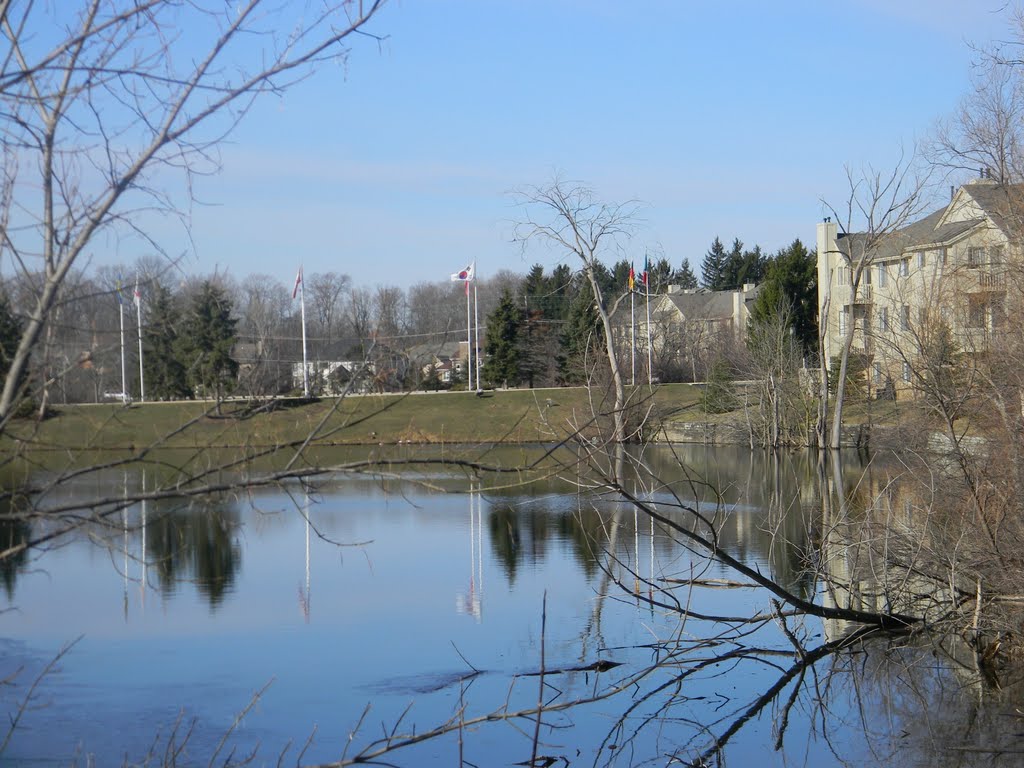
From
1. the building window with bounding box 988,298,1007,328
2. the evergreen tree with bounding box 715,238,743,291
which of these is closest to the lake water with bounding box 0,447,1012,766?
the building window with bounding box 988,298,1007,328

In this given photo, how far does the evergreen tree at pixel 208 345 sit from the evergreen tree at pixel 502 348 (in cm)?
5214

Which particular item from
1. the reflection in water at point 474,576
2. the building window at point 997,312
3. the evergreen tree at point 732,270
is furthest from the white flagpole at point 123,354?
the evergreen tree at point 732,270

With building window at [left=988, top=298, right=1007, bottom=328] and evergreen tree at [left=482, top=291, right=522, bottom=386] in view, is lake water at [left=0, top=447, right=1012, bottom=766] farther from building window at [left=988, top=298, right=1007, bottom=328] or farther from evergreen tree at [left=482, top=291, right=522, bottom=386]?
evergreen tree at [left=482, top=291, right=522, bottom=386]

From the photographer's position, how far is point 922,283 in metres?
24.0

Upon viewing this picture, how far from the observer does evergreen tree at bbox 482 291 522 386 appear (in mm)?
58156

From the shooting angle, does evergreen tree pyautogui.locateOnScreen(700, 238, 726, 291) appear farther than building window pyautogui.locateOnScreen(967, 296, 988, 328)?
Yes

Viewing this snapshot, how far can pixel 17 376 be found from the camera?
14.8 feet

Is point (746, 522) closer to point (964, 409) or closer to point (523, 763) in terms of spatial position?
point (964, 409)

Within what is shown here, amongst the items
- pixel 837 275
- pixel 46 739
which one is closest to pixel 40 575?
pixel 46 739

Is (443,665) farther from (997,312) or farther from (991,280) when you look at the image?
(991,280)

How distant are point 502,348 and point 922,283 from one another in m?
35.7

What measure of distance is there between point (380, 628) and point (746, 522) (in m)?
10.2

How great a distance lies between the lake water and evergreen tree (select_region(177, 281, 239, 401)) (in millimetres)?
587

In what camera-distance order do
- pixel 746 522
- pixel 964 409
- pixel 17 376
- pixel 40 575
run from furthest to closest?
pixel 746 522
pixel 40 575
pixel 964 409
pixel 17 376
